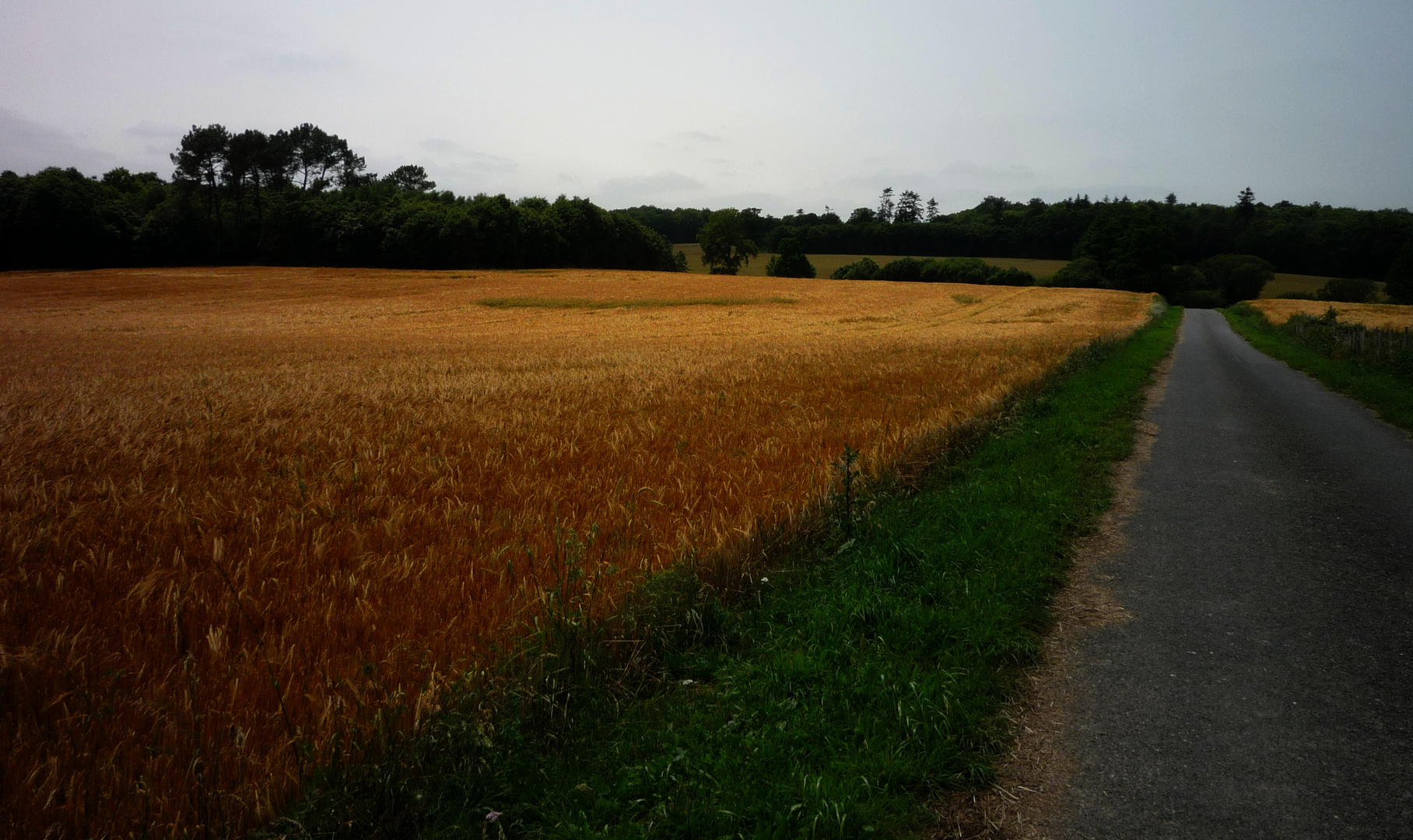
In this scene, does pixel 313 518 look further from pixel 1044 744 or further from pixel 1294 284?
pixel 1294 284

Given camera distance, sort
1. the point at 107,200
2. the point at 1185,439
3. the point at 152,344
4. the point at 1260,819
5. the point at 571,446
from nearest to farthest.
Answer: the point at 1260,819, the point at 571,446, the point at 1185,439, the point at 152,344, the point at 107,200

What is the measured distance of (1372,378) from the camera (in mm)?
16156

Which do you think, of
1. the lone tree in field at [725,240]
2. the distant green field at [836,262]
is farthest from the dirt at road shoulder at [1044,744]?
the lone tree in field at [725,240]

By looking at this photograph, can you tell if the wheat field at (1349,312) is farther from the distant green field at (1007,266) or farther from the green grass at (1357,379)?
the distant green field at (1007,266)

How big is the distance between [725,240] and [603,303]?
203ft

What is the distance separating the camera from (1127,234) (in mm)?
85812

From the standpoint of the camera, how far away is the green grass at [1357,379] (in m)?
12.4

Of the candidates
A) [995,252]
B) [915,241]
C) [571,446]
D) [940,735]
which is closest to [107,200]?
[571,446]

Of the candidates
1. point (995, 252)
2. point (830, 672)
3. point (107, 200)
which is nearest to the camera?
point (830, 672)

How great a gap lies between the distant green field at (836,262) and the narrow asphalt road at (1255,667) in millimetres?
96011

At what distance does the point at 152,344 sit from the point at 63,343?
304 cm

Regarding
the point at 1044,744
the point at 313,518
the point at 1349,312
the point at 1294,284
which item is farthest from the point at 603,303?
the point at 1294,284

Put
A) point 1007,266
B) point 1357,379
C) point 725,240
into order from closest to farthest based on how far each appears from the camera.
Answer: point 1357,379
point 1007,266
point 725,240

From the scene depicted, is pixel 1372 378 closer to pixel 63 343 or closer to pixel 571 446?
pixel 571 446
